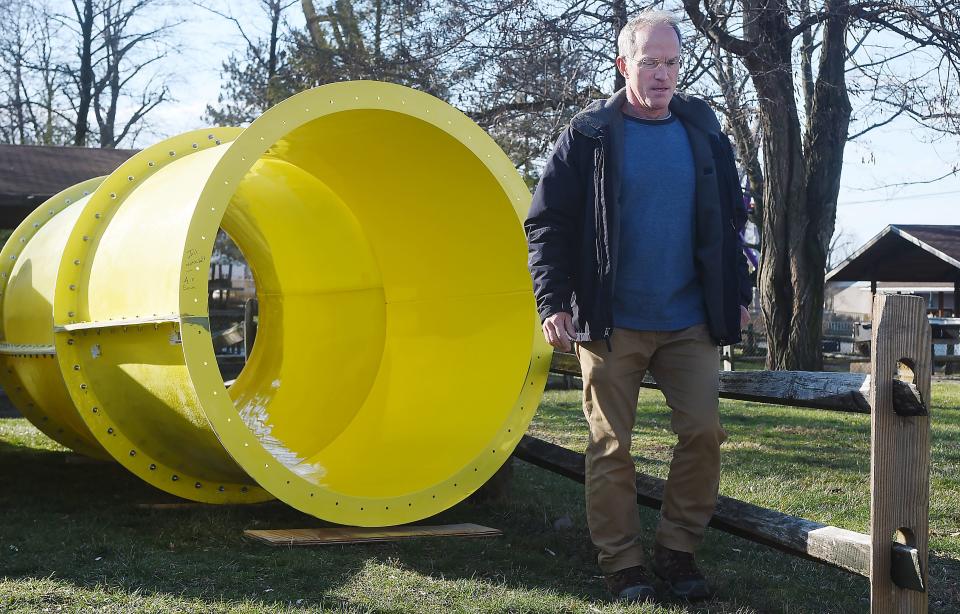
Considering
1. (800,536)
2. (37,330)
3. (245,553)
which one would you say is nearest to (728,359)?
(37,330)

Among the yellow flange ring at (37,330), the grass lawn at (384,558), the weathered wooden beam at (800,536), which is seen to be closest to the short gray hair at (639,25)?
the weathered wooden beam at (800,536)

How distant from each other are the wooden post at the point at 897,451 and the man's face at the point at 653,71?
3.73 ft

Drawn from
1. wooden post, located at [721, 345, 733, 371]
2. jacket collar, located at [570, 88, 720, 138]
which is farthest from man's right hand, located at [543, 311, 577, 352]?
wooden post, located at [721, 345, 733, 371]

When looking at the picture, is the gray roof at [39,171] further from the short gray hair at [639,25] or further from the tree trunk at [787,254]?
the short gray hair at [639,25]

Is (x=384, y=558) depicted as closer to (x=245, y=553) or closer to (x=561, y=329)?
(x=245, y=553)

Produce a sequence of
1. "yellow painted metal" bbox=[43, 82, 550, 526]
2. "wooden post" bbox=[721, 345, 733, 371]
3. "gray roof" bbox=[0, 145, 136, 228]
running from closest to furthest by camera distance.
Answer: "yellow painted metal" bbox=[43, 82, 550, 526] → "gray roof" bbox=[0, 145, 136, 228] → "wooden post" bbox=[721, 345, 733, 371]

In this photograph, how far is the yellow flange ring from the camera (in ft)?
17.3

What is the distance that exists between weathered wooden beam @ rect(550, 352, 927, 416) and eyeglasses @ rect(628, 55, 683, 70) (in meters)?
1.17

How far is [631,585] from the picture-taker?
11.6 feet

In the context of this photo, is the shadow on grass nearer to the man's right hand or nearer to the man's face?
the man's right hand

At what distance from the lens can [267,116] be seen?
4.18 m

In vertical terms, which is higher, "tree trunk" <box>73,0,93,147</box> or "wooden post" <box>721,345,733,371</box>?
"tree trunk" <box>73,0,93,147</box>

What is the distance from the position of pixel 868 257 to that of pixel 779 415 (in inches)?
591

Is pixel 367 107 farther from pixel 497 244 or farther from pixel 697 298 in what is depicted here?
pixel 697 298
